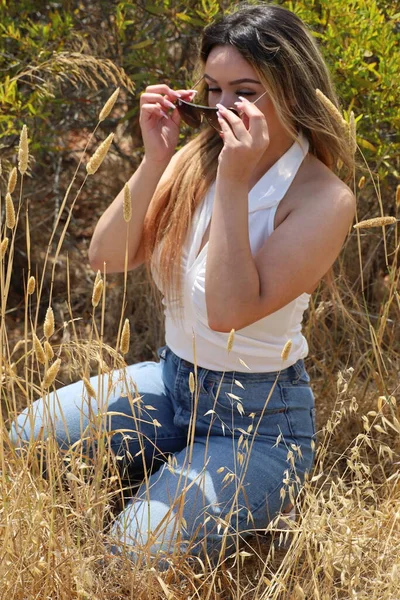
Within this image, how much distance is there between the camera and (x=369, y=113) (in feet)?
7.90

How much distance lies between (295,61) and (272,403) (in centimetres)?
75

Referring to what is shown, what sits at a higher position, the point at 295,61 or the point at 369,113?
the point at 295,61

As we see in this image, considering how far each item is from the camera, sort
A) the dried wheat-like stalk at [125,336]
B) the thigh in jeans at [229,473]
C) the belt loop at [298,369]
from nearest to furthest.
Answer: the dried wheat-like stalk at [125,336], the thigh in jeans at [229,473], the belt loop at [298,369]

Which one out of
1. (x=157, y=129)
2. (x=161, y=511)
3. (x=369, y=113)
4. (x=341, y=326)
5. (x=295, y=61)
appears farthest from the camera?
(x=341, y=326)

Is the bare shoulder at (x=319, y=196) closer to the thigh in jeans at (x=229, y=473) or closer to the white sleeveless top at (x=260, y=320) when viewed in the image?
the white sleeveless top at (x=260, y=320)

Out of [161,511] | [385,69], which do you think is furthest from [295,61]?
[161,511]

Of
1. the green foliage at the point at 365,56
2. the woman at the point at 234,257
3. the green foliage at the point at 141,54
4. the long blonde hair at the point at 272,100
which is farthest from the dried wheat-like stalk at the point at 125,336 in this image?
the green foliage at the point at 365,56

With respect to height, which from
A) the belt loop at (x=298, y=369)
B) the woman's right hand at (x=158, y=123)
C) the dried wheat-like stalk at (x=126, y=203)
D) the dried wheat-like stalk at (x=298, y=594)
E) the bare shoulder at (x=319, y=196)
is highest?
the dried wheat-like stalk at (x=126, y=203)

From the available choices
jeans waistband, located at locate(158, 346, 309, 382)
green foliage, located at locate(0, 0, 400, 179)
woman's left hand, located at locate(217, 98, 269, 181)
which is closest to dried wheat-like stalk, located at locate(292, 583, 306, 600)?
jeans waistband, located at locate(158, 346, 309, 382)

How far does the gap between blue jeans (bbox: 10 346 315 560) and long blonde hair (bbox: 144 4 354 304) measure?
0.85 feet

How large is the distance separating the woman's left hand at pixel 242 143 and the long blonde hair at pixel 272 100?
0.17m

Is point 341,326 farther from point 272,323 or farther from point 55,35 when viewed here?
point 55,35

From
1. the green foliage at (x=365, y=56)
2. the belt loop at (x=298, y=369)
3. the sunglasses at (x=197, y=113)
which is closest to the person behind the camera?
the sunglasses at (x=197, y=113)

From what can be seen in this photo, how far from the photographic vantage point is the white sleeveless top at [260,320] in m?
1.83
